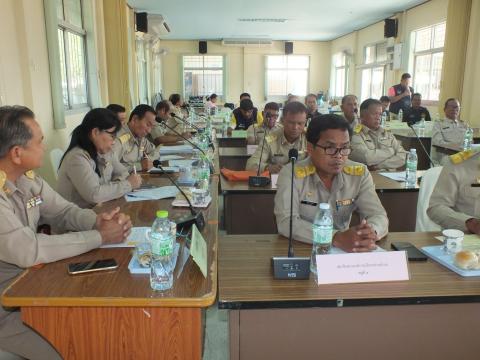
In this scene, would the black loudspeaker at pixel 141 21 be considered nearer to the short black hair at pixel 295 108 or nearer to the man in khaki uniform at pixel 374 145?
the man in khaki uniform at pixel 374 145

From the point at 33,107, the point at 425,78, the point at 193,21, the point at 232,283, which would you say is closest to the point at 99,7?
the point at 33,107

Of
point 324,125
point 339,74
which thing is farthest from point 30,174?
point 339,74

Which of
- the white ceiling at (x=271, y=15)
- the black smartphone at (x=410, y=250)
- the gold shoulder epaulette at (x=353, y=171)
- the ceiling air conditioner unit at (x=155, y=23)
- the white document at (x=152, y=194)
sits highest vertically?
the white ceiling at (x=271, y=15)

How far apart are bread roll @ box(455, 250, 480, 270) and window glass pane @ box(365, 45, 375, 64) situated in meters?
9.95

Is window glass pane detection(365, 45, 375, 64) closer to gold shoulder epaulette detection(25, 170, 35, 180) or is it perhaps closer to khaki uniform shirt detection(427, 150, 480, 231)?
khaki uniform shirt detection(427, 150, 480, 231)

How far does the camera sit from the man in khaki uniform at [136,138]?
132 inches

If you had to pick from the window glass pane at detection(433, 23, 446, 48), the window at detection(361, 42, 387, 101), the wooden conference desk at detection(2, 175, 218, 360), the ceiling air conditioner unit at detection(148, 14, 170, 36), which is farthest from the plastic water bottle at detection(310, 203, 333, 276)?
the window at detection(361, 42, 387, 101)

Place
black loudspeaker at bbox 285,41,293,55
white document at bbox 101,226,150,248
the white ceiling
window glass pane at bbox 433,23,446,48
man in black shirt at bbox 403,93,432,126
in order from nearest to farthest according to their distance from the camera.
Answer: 1. white document at bbox 101,226,150,248
2. man in black shirt at bbox 403,93,432,126
3. window glass pane at bbox 433,23,446,48
4. the white ceiling
5. black loudspeaker at bbox 285,41,293,55

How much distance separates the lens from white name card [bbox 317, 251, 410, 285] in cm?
120

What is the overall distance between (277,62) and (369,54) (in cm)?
406

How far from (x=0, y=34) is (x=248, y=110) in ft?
12.7

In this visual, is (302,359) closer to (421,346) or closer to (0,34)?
(421,346)

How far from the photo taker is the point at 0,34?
2684 mm

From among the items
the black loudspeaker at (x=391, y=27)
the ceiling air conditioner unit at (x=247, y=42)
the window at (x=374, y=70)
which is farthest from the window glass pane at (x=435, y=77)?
the ceiling air conditioner unit at (x=247, y=42)
